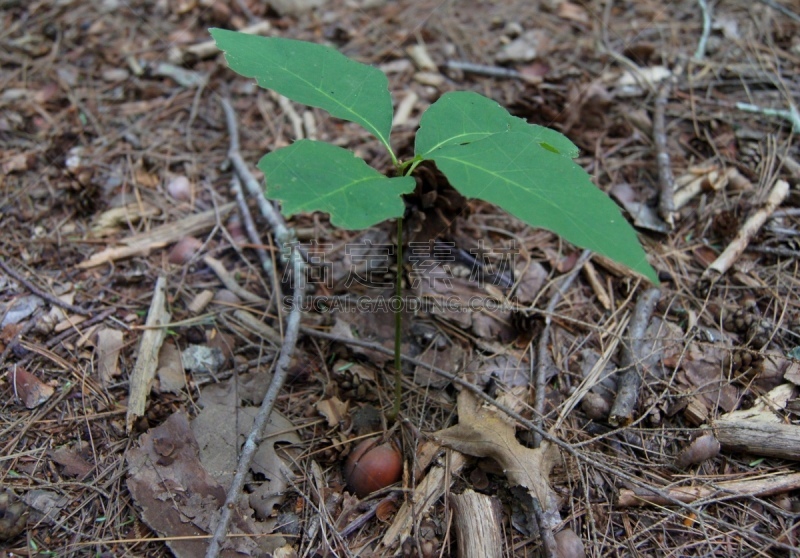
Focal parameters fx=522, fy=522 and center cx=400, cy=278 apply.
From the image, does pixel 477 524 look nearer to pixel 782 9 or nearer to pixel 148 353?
pixel 148 353

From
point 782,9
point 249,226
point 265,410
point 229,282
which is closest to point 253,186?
point 249,226

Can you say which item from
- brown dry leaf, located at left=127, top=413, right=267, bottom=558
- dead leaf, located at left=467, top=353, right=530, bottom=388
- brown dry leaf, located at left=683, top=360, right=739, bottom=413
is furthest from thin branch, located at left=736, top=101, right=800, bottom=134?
brown dry leaf, located at left=127, top=413, right=267, bottom=558

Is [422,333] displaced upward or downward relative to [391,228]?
downward

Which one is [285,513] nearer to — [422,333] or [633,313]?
[422,333]

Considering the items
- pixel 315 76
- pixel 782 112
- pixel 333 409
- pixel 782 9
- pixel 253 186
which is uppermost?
pixel 315 76

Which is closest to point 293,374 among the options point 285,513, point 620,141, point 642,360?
point 285,513

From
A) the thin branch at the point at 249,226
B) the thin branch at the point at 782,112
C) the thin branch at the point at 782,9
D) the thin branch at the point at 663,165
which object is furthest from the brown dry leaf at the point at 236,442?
the thin branch at the point at 782,9

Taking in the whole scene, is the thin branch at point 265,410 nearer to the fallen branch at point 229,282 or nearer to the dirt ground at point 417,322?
the dirt ground at point 417,322

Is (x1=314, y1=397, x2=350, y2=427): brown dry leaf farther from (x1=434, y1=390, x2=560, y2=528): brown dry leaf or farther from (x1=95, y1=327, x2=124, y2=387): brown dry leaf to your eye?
(x1=95, y1=327, x2=124, y2=387): brown dry leaf
